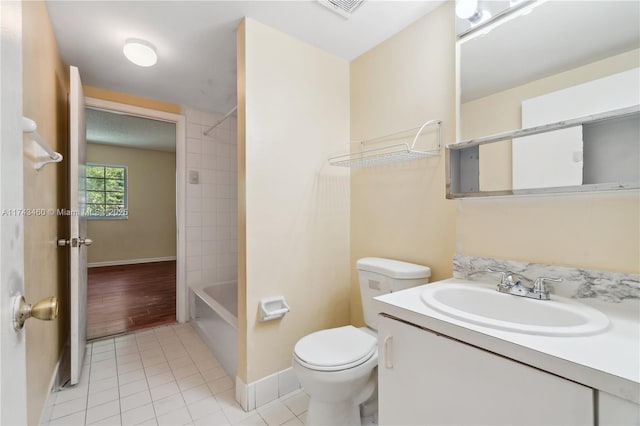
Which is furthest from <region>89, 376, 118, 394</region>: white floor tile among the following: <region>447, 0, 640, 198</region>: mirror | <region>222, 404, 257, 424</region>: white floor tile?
<region>447, 0, 640, 198</region>: mirror

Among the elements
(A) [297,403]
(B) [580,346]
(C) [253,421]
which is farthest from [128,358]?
(B) [580,346]

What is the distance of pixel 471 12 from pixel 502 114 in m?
0.53

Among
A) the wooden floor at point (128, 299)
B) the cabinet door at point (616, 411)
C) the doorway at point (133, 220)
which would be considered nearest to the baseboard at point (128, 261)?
the doorway at point (133, 220)

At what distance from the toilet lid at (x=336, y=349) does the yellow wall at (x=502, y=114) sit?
3.07 feet

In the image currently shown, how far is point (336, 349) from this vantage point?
1370 millimetres

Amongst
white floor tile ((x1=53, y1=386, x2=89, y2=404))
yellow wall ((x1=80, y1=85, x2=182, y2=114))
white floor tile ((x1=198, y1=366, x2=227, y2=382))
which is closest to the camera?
white floor tile ((x1=53, y1=386, x2=89, y2=404))

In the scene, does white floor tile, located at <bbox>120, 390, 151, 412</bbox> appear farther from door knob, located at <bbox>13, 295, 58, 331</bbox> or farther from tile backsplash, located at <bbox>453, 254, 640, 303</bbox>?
tile backsplash, located at <bbox>453, 254, 640, 303</bbox>

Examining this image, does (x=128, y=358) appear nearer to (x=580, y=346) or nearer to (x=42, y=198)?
(x=42, y=198)

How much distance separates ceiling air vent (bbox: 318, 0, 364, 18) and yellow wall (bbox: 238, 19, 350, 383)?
36 cm

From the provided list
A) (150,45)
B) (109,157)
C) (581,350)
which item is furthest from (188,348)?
(109,157)

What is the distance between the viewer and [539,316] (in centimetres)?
102

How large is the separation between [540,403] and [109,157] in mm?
6638

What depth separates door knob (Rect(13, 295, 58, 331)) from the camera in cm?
51

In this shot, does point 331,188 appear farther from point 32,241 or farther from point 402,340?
point 32,241
